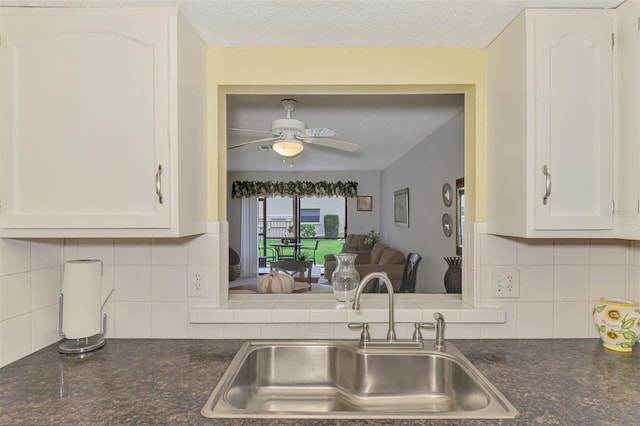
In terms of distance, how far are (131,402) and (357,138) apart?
3397mm

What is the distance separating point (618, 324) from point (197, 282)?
1.57 metres

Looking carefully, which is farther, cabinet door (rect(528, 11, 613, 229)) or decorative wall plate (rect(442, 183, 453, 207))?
decorative wall plate (rect(442, 183, 453, 207))

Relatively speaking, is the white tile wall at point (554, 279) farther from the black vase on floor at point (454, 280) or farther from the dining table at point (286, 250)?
the dining table at point (286, 250)

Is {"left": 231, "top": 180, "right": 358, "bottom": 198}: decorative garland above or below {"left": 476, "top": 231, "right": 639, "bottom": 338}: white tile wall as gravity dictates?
above

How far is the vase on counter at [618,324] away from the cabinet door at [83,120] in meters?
1.57

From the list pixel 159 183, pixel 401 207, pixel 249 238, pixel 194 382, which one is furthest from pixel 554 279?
pixel 249 238

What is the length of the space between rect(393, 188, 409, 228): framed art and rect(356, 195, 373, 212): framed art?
163cm

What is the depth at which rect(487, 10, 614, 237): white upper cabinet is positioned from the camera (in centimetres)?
122

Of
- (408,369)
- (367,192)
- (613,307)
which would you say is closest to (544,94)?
(613,307)

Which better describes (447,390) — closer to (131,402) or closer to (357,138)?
(131,402)

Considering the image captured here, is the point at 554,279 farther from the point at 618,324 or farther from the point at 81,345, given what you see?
the point at 81,345

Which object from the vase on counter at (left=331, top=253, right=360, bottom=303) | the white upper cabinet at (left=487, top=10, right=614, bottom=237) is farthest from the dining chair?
the white upper cabinet at (left=487, top=10, right=614, bottom=237)

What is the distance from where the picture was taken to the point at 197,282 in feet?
Result: 4.94

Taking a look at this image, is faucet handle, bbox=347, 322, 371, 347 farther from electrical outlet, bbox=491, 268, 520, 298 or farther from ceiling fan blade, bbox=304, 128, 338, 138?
ceiling fan blade, bbox=304, 128, 338, 138
